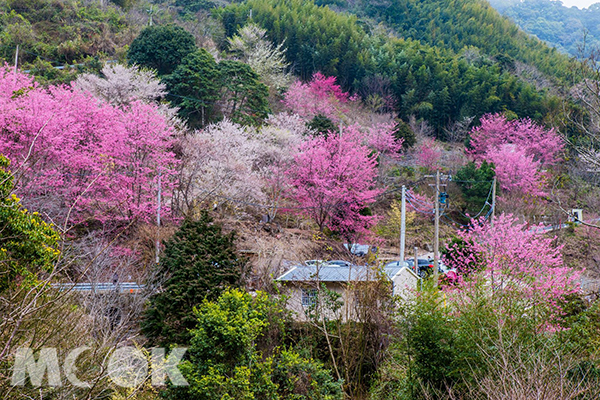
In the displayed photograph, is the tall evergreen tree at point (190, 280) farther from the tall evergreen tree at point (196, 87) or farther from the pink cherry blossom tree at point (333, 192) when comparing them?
the tall evergreen tree at point (196, 87)

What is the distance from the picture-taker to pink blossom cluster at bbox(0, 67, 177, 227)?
13445 millimetres

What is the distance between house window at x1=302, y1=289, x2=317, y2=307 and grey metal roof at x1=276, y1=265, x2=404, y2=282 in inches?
11.6

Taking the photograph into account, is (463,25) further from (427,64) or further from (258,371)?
(258,371)

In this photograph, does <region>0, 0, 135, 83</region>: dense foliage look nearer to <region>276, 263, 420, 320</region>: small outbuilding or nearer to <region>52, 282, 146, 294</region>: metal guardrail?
<region>52, 282, 146, 294</region>: metal guardrail

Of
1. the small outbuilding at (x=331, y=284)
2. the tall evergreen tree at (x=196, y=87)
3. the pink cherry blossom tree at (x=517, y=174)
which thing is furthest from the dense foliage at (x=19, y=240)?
the pink cherry blossom tree at (x=517, y=174)

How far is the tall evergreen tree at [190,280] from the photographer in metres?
9.49

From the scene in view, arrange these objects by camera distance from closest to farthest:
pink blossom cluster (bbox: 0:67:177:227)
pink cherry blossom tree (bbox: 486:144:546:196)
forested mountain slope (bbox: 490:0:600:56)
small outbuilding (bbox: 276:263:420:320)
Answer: small outbuilding (bbox: 276:263:420:320) < pink blossom cluster (bbox: 0:67:177:227) < pink cherry blossom tree (bbox: 486:144:546:196) < forested mountain slope (bbox: 490:0:600:56)

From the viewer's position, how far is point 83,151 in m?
15.2

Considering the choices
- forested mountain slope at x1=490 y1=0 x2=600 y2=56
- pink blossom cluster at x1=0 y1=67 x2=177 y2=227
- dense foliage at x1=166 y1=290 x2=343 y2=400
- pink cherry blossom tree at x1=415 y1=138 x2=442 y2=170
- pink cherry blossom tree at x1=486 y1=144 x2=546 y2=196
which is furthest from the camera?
forested mountain slope at x1=490 y1=0 x2=600 y2=56

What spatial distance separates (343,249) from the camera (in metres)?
18.9

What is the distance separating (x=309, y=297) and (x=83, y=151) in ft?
29.9

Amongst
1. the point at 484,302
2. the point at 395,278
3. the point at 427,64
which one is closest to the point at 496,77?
the point at 427,64

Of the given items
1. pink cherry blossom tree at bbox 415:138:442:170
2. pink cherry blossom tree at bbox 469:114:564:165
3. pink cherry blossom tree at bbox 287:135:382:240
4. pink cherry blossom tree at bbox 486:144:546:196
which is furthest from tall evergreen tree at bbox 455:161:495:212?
pink cherry blossom tree at bbox 287:135:382:240

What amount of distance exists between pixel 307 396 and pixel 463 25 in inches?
2072
